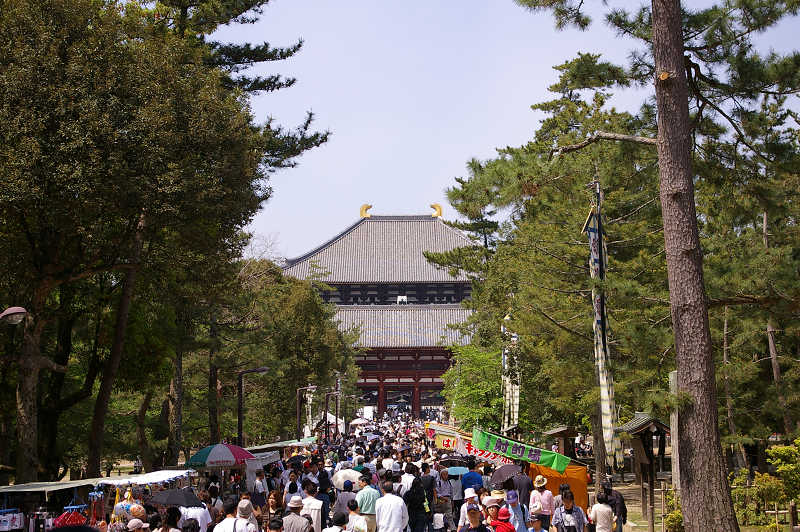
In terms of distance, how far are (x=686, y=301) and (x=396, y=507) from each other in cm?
461

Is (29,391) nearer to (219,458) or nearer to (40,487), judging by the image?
(40,487)

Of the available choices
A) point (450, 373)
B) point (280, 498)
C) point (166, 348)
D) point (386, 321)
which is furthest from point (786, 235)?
point (386, 321)

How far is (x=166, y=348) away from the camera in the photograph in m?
23.5

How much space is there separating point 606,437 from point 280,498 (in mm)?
5164

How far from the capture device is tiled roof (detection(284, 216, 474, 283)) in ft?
282

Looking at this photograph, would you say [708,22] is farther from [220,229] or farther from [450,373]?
[450,373]

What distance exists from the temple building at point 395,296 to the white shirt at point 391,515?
59.1 m

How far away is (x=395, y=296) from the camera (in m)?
86.8

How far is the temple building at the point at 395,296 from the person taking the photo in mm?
77269

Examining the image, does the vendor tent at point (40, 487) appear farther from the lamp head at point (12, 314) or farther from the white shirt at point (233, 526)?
the white shirt at point (233, 526)

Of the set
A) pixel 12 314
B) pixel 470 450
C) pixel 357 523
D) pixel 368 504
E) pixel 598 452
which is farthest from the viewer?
pixel 598 452

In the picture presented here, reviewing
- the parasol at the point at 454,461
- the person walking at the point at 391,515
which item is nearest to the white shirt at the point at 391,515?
the person walking at the point at 391,515

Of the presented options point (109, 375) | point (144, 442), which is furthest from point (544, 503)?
point (144, 442)

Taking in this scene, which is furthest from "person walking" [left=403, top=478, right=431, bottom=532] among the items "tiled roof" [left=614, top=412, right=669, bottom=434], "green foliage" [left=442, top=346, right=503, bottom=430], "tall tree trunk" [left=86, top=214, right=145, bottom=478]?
"green foliage" [left=442, top=346, right=503, bottom=430]
